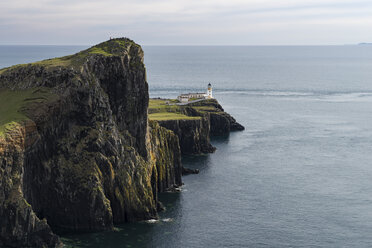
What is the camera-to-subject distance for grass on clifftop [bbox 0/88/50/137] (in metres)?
96.5

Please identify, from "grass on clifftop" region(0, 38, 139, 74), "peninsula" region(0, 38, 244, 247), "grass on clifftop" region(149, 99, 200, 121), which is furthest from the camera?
"grass on clifftop" region(149, 99, 200, 121)

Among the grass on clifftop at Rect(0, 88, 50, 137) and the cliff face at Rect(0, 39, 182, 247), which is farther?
A: the grass on clifftop at Rect(0, 88, 50, 137)

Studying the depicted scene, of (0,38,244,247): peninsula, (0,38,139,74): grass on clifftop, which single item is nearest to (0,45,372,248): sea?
(0,38,244,247): peninsula

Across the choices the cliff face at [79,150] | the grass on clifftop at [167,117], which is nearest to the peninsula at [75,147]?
the cliff face at [79,150]

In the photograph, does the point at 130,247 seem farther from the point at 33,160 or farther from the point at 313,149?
the point at 313,149

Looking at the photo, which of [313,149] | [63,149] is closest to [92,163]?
[63,149]

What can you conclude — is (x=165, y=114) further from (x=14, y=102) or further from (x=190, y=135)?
(x=14, y=102)

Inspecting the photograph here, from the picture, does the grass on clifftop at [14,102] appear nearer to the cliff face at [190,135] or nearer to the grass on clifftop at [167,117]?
the cliff face at [190,135]

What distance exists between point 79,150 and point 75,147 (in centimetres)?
104

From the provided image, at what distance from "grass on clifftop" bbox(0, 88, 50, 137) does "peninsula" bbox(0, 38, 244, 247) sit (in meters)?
0.20

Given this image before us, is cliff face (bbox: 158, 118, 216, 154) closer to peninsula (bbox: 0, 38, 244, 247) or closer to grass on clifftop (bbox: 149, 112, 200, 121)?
grass on clifftop (bbox: 149, 112, 200, 121)

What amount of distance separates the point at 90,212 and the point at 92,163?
9438 millimetres

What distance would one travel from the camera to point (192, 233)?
98875 mm

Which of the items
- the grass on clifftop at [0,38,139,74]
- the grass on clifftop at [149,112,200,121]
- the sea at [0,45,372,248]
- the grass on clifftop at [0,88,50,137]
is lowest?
the sea at [0,45,372,248]
